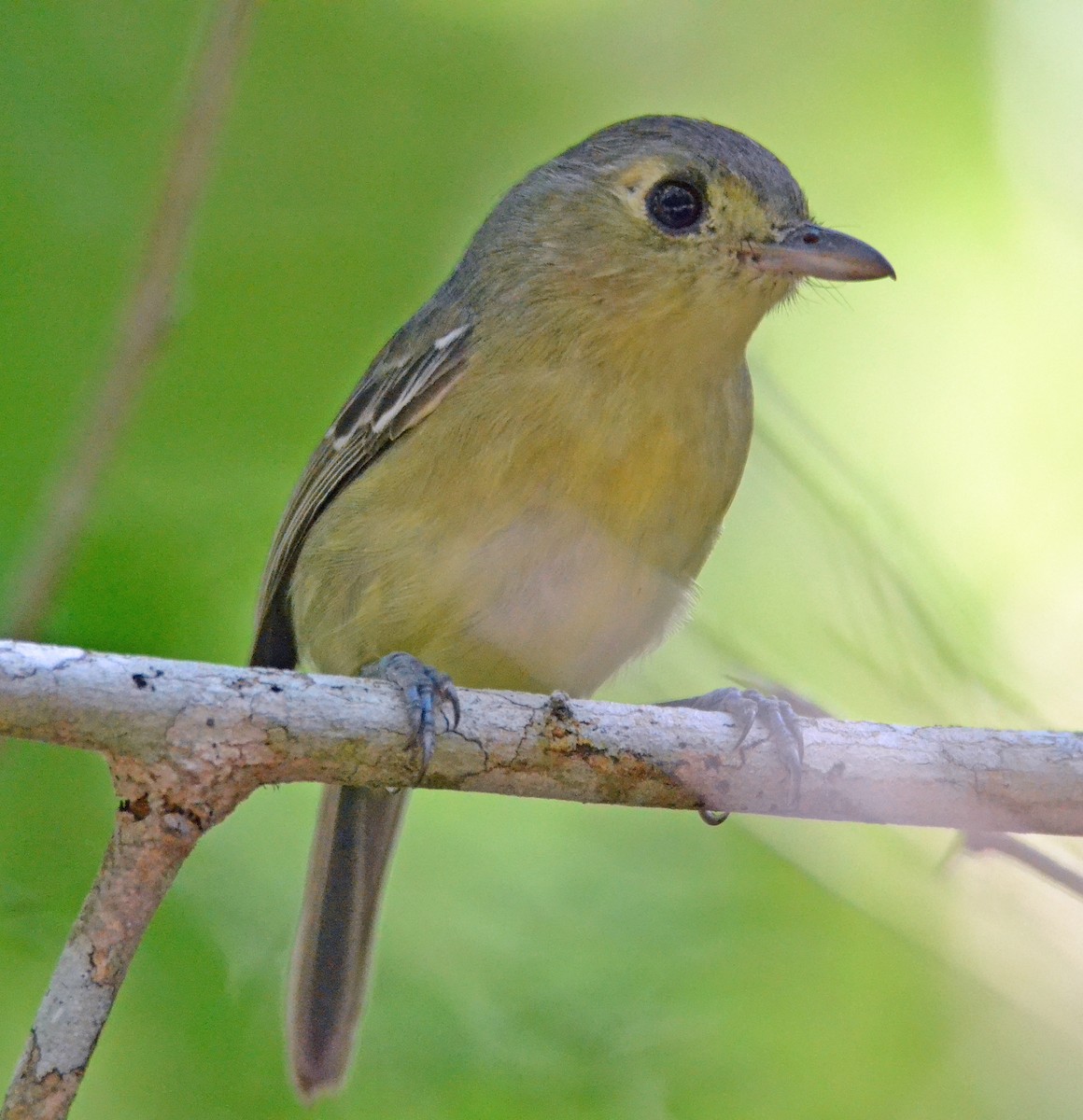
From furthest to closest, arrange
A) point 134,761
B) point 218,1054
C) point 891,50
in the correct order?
point 891,50 → point 218,1054 → point 134,761

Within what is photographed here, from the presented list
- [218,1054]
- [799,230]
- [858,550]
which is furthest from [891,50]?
[218,1054]

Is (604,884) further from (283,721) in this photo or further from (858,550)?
(283,721)

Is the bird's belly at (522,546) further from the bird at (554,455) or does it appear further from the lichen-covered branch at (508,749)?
the lichen-covered branch at (508,749)

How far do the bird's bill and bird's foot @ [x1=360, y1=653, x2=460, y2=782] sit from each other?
1301 mm

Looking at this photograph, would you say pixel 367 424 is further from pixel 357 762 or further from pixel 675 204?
pixel 357 762

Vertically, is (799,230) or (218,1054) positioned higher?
(799,230)

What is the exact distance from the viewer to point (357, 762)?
102 inches

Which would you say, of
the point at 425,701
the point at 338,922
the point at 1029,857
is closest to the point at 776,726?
the point at 1029,857

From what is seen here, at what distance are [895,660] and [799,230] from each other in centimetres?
114

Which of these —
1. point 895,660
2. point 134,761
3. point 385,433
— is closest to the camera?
point 134,761

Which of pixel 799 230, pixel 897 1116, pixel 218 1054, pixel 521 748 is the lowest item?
pixel 218 1054

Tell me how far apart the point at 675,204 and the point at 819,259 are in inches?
16.1

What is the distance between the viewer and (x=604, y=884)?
13.0 ft

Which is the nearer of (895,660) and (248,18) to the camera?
(248,18)
